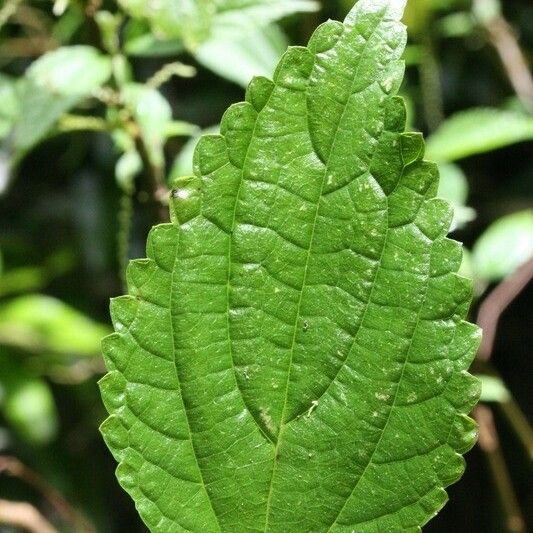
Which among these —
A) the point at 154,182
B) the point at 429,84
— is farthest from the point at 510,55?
the point at 154,182

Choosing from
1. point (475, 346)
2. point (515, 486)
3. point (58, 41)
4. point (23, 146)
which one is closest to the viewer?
point (475, 346)

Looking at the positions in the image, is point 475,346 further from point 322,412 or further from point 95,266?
point 95,266

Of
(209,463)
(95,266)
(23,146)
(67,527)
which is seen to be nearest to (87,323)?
(95,266)

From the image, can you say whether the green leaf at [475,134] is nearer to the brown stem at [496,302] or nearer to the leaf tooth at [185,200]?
the brown stem at [496,302]

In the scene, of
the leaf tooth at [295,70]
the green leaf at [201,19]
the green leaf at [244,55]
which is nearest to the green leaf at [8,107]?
the green leaf at [201,19]

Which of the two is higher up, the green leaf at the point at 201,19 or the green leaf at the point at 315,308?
the green leaf at the point at 201,19

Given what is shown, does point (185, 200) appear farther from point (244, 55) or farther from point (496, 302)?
point (496, 302)

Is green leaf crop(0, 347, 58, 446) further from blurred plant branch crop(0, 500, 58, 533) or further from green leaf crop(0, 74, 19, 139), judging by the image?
green leaf crop(0, 74, 19, 139)
